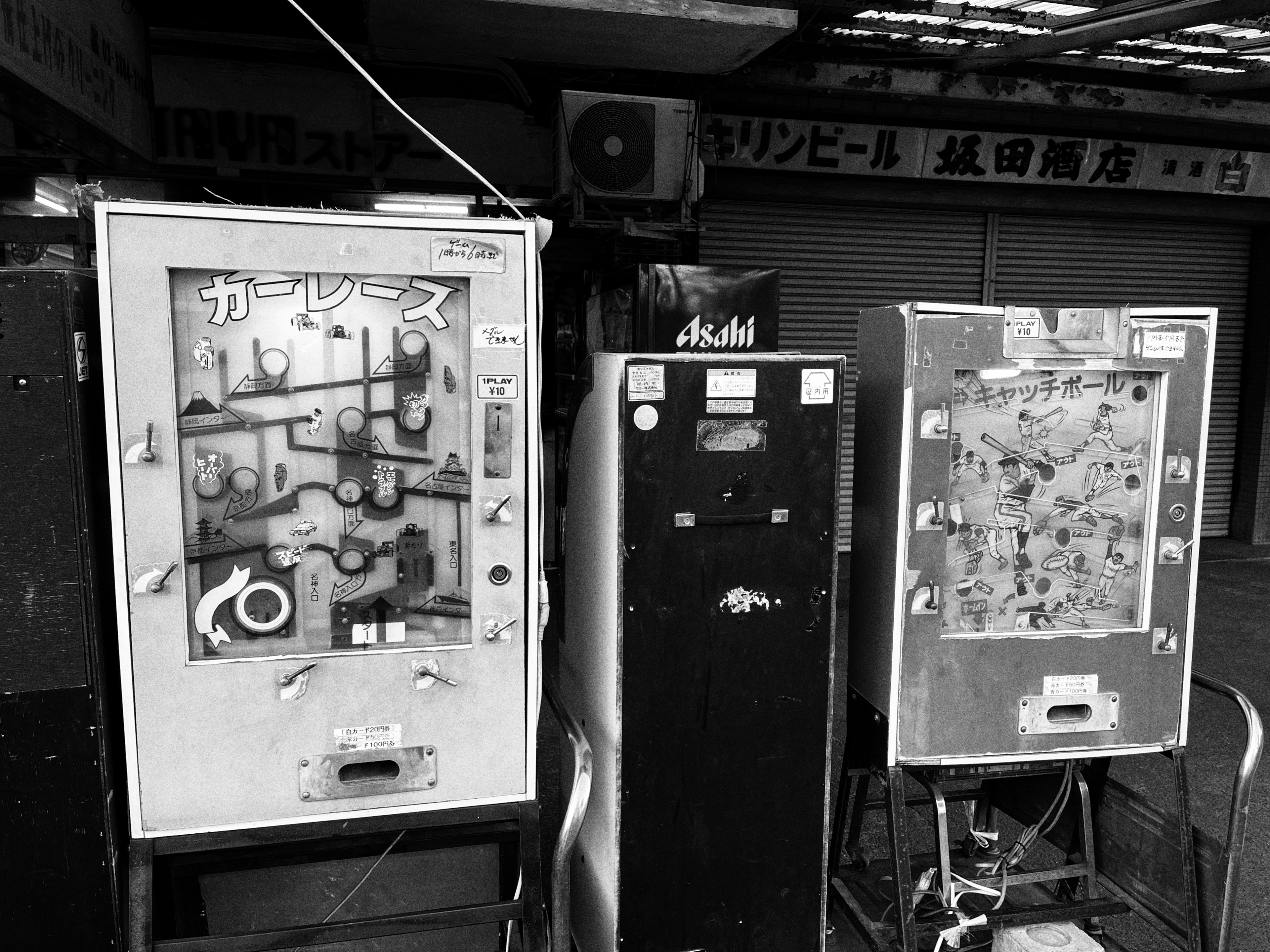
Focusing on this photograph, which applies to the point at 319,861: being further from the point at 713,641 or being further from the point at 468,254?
the point at 468,254

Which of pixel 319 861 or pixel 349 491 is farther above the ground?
pixel 349 491

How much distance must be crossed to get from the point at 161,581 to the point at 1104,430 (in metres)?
2.54

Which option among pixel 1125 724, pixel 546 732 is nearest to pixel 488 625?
pixel 1125 724

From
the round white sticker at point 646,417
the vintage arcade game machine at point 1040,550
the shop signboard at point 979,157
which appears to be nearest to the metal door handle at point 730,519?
the round white sticker at point 646,417

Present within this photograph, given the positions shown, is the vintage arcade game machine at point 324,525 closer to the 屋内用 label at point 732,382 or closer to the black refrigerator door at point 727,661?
the black refrigerator door at point 727,661

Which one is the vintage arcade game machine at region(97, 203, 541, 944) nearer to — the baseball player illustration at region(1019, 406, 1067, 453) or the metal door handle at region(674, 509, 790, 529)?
the metal door handle at region(674, 509, 790, 529)

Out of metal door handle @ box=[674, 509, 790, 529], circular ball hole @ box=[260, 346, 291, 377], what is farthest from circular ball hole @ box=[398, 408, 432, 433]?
metal door handle @ box=[674, 509, 790, 529]

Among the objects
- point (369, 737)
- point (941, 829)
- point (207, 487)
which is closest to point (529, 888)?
point (369, 737)

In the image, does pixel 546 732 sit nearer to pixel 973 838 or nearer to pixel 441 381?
pixel 973 838

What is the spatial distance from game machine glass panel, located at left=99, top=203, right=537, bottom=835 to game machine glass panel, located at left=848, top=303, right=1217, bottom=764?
3.55 ft

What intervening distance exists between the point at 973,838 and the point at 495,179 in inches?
199

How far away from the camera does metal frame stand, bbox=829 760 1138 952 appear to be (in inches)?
109

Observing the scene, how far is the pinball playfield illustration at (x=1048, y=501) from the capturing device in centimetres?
270

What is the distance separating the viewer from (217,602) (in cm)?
218
